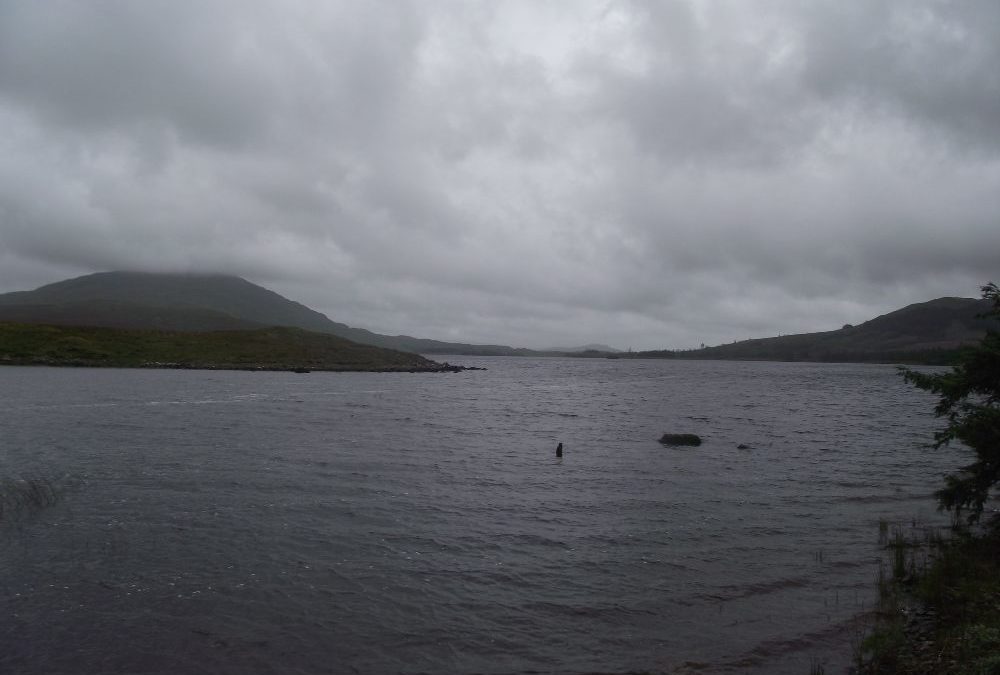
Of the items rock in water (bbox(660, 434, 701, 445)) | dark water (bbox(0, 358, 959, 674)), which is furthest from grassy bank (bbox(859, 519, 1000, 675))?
rock in water (bbox(660, 434, 701, 445))

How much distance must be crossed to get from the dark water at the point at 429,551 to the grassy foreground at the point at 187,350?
78.6 metres

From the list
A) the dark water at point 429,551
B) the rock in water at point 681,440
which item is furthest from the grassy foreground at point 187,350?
the rock in water at point 681,440

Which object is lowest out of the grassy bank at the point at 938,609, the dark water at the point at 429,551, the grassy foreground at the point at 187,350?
the dark water at the point at 429,551

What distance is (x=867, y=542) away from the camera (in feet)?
66.2

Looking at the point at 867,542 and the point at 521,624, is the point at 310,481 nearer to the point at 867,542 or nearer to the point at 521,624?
the point at 521,624

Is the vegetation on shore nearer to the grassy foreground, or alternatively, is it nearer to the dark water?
the dark water

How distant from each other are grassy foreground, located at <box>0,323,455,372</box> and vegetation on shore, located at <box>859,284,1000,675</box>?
11581cm

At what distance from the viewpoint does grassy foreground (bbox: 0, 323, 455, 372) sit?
10650 cm

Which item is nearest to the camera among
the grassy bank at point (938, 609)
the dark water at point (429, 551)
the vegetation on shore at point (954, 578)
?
the grassy bank at point (938, 609)

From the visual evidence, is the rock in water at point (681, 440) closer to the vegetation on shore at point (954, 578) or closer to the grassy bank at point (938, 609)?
the vegetation on shore at point (954, 578)

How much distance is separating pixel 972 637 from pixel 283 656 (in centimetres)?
1222

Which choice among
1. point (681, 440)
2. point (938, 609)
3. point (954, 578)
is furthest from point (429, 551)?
point (681, 440)

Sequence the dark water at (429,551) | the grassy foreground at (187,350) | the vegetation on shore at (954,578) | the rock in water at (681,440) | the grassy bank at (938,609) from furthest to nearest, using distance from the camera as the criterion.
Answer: the grassy foreground at (187,350) < the rock in water at (681,440) < the dark water at (429,551) < the vegetation on shore at (954,578) < the grassy bank at (938,609)

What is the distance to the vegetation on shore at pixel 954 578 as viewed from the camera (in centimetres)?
1033
